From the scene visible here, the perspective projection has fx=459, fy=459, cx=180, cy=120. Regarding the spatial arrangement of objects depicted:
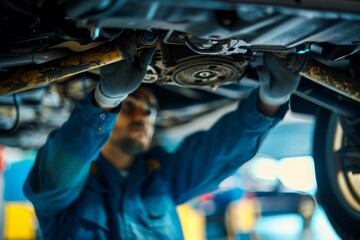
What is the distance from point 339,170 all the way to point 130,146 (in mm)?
899

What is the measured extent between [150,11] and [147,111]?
3.88 feet

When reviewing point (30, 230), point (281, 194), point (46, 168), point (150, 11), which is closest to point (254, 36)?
point (150, 11)

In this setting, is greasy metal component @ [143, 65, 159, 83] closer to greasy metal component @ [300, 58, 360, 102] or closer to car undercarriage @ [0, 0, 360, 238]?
car undercarriage @ [0, 0, 360, 238]

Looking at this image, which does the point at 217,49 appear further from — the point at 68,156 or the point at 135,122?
the point at 135,122

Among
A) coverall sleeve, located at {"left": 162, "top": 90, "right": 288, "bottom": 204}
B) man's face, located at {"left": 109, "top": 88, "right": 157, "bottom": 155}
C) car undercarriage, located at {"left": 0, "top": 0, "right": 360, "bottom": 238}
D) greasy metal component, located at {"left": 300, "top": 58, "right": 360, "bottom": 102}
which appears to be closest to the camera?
car undercarriage, located at {"left": 0, "top": 0, "right": 360, "bottom": 238}

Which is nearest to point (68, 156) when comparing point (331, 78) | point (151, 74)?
point (151, 74)

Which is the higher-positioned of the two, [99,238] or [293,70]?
[293,70]

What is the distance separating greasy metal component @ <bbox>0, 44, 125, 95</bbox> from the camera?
119 cm

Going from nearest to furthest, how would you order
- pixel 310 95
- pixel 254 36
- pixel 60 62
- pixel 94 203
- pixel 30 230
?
pixel 254 36 < pixel 60 62 < pixel 310 95 < pixel 94 203 < pixel 30 230

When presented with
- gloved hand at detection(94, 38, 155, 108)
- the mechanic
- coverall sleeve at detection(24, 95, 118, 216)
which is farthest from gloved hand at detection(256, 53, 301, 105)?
coverall sleeve at detection(24, 95, 118, 216)

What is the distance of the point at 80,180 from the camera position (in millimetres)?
1697

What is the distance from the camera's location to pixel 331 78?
1.30 m

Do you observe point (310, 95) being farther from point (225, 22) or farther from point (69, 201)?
point (69, 201)

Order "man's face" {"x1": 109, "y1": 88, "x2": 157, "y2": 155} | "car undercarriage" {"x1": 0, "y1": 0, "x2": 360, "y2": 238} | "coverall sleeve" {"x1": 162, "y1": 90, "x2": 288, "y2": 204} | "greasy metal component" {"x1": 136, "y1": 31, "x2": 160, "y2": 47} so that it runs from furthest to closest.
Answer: "man's face" {"x1": 109, "y1": 88, "x2": 157, "y2": 155} < "coverall sleeve" {"x1": 162, "y1": 90, "x2": 288, "y2": 204} < "greasy metal component" {"x1": 136, "y1": 31, "x2": 160, "y2": 47} < "car undercarriage" {"x1": 0, "y1": 0, "x2": 360, "y2": 238}
